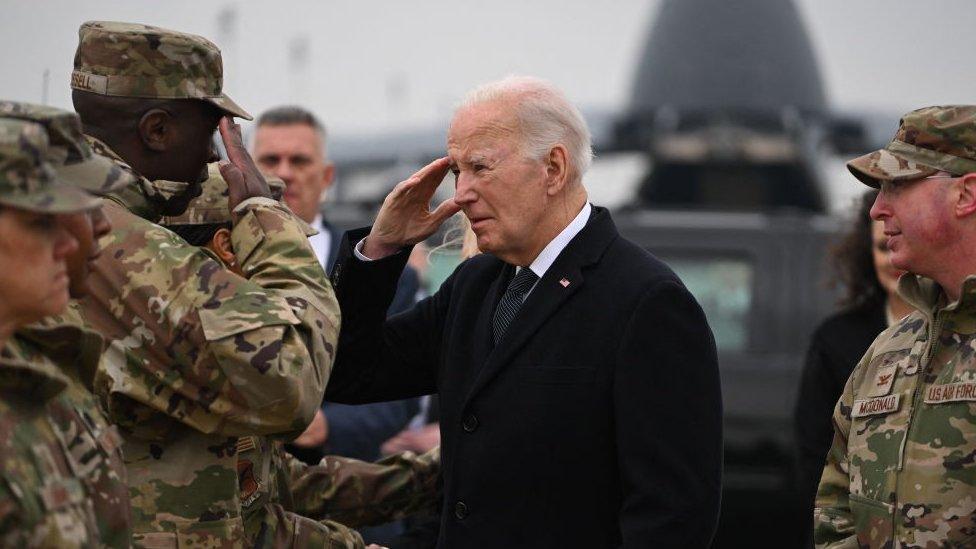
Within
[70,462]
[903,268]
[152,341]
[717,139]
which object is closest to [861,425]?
[903,268]

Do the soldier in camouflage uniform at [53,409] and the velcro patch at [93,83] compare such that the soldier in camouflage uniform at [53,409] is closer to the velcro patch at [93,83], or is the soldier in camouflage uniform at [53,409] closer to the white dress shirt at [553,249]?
the velcro patch at [93,83]

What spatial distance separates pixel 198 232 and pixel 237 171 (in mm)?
197

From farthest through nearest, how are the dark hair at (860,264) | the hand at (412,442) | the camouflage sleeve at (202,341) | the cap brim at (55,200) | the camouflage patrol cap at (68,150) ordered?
the hand at (412,442) < the dark hair at (860,264) < the camouflage sleeve at (202,341) < the camouflage patrol cap at (68,150) < the cap brim at (55,200)

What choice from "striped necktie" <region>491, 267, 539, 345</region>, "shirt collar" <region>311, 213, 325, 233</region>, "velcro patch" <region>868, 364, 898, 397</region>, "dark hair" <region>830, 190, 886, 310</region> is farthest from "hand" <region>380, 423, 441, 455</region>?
"velcro patch" <region>868, 364, 898, 397</region>

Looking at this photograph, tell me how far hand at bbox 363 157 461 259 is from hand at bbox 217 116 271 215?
1.50 ft

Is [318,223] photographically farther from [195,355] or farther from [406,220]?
[195,355]

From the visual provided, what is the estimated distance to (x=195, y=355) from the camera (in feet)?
9.52

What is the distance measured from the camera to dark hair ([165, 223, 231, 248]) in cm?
335

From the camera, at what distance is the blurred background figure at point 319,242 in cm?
549

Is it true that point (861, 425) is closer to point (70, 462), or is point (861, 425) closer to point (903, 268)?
point (903, 268)

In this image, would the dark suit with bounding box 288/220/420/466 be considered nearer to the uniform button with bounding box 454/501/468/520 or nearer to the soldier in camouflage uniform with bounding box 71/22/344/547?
the uniform button with bounding box 454/501/468/520

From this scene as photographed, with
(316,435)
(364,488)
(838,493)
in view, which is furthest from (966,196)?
(316,435)

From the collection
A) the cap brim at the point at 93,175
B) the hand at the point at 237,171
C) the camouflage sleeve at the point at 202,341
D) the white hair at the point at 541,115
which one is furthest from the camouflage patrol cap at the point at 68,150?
the white hair at the point at 541,115

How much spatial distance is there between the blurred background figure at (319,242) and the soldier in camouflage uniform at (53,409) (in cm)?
278
